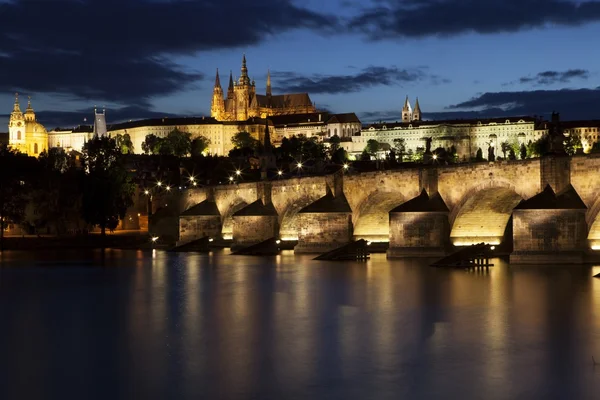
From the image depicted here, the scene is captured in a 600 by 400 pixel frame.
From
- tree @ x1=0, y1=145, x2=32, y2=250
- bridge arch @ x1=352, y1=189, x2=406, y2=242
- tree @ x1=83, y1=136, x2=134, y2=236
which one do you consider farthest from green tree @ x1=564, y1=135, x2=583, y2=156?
bridge arch @ x1=352, y1=189, x2=406, y2=242

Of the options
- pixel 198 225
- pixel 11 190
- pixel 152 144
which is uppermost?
pixel 152 144

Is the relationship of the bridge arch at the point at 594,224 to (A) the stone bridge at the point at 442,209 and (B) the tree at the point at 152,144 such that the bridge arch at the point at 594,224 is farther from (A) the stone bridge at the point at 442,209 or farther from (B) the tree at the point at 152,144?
(B) the tree at the point at 152,144

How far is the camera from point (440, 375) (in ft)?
61.6

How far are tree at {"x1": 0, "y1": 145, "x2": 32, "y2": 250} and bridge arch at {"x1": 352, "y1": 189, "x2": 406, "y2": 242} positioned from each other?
29.1 meters

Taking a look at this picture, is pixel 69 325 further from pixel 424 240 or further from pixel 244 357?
pixel 424 240

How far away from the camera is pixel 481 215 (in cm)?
4309

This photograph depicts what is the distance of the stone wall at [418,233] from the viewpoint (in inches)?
1671

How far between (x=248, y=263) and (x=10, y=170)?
30.7m

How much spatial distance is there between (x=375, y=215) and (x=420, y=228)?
282 inches

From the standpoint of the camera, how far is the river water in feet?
60.0

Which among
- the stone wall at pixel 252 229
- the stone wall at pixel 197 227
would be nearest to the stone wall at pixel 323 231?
the stone wall at pixel 252 229

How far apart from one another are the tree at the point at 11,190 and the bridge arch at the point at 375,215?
2914 centimetres

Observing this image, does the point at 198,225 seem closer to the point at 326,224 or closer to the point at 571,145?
the point at 326,224

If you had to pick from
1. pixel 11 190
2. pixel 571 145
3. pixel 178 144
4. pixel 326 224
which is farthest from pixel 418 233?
pixel 178 144
